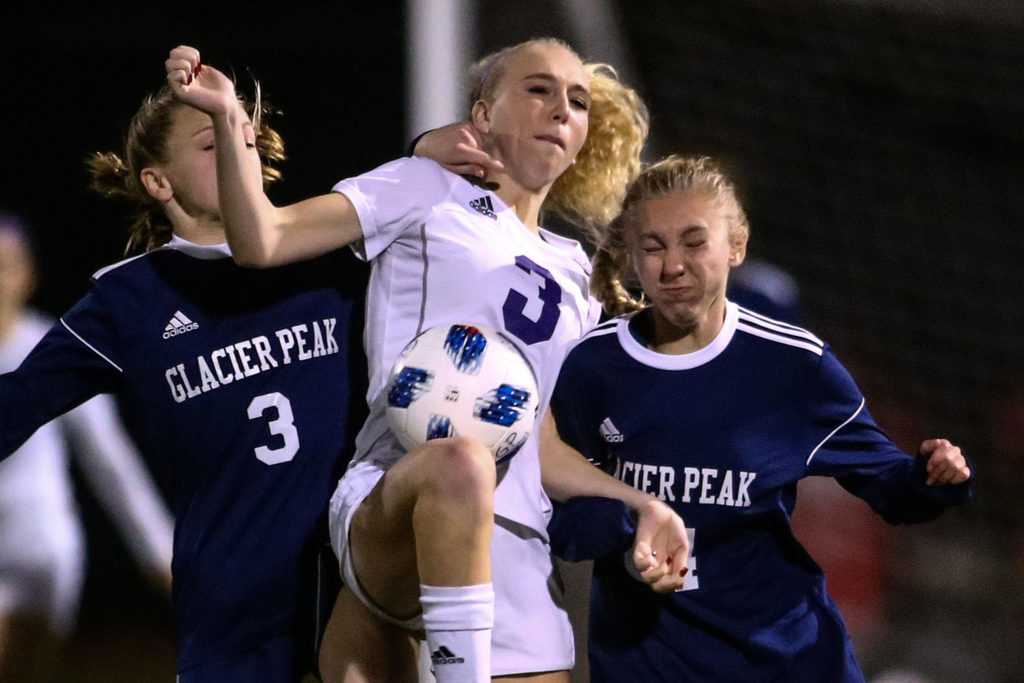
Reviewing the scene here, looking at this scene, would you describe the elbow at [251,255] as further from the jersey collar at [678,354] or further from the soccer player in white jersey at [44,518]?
the soccer player in white jersey at [44,518]

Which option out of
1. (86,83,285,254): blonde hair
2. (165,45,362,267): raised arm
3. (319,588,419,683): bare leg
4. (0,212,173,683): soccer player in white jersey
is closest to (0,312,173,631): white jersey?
(0,212,173,683): soccer player in white jersey

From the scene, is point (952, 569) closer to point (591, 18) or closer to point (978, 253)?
point (978, 253)

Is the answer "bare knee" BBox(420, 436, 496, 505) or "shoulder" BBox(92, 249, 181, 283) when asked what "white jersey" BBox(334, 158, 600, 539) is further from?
"shoulder" BBox(92, 249, 181, 283)

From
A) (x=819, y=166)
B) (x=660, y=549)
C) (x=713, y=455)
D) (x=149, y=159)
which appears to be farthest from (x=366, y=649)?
(x=819, y=166)

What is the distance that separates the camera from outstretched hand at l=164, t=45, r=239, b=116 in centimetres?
194

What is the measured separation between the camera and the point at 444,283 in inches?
88.9

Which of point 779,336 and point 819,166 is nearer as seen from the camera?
point 779,336

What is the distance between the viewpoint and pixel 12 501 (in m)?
4.11

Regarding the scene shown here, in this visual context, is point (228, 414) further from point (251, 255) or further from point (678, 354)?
point (678, 354)

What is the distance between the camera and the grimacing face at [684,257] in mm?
2268

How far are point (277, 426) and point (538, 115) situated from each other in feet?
2.51

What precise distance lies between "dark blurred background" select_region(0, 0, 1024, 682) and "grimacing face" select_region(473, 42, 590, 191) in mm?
2044

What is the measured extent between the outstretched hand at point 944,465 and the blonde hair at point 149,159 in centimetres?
143

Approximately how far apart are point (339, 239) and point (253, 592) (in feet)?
2.27
